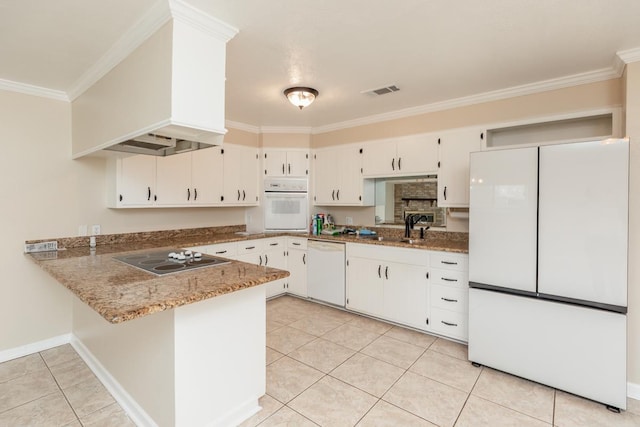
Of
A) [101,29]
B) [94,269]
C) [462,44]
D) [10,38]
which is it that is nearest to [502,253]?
[462,44]

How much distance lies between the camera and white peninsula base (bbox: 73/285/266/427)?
5.57 feet

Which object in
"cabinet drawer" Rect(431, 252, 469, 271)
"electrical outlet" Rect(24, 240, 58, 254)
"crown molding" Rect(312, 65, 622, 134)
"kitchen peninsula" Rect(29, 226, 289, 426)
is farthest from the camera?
"cabinet drawer" Rect(431, 252, 469, 271)

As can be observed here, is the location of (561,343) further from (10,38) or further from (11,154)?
(11,154)

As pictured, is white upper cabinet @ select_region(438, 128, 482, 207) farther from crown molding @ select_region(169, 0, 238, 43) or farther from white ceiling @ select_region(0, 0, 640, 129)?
crown molding @ select_region(169, 0, 238, 43)

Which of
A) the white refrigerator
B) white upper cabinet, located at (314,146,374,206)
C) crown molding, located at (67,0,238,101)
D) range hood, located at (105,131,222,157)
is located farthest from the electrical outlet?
the white refrigerator

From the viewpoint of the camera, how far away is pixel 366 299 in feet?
12.3

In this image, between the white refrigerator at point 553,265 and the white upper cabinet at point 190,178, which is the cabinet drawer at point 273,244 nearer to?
the white upper cabinet at point 190,178

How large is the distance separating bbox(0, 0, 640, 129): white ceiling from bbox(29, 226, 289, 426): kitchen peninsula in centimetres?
159

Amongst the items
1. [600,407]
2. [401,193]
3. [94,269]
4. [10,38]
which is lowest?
[600,407]

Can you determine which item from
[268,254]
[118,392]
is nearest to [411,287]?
[268,254]

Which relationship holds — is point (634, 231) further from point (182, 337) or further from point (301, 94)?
point (182, 337)

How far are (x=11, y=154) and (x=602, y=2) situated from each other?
4.64 meters

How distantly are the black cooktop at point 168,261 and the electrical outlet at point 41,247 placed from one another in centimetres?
99

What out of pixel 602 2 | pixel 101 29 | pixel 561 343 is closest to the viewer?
pixel 602 2
